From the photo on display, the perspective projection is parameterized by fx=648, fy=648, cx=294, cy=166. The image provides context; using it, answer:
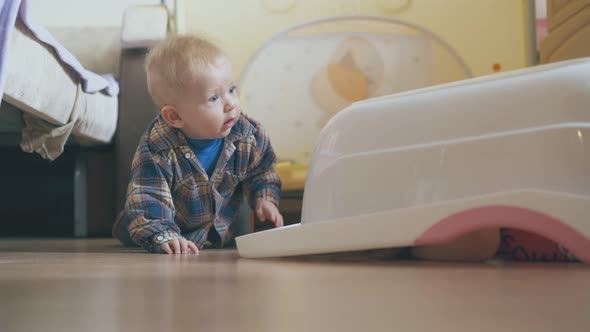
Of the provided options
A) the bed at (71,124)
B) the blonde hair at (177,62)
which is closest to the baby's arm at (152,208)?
the blonde hair at (177,62)

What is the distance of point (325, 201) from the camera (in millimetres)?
817

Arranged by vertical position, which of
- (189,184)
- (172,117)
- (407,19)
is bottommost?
(189,184)

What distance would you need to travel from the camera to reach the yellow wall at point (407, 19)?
7.13ft

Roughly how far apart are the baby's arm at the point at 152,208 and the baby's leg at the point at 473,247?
17.4 inches

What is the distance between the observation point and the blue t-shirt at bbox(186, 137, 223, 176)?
47.8 inches

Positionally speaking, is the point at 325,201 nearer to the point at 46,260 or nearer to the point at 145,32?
the point at 46,260

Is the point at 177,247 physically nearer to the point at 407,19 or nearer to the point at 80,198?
the point at 80,198

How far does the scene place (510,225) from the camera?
0.67m

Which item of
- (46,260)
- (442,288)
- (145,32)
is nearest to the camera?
(442,288)

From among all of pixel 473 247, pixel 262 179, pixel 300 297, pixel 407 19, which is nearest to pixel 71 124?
pixel 262 179

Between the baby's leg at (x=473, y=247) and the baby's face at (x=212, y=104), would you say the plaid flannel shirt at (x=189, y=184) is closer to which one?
the baby's face at (x=212, y=104)

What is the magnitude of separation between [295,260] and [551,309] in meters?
0.45

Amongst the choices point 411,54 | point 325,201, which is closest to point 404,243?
point 325,201

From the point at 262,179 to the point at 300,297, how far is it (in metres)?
0.80
